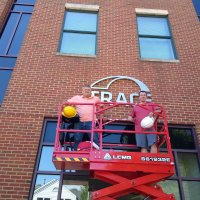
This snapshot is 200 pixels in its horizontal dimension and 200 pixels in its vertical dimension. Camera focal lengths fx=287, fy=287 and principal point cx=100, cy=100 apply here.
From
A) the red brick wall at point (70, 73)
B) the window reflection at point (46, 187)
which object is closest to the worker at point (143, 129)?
the red brick wall at point (70, 73)

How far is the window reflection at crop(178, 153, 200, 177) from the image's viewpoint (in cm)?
679

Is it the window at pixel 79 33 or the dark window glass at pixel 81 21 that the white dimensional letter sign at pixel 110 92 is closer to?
the window at pixel 79 33

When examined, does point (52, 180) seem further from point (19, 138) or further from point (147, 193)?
point (147, 193)

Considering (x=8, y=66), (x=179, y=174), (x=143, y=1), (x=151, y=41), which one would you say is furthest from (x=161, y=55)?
(x=8, y=66)

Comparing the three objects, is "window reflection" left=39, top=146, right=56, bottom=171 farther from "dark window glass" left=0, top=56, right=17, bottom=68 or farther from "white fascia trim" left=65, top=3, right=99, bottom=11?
"white fascia trim" left=65, top=3, right=99, bottom=11

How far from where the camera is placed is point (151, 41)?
969cm

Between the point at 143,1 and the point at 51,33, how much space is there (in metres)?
3.83

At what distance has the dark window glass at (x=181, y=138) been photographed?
23.5 feet

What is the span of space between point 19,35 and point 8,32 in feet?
1.48

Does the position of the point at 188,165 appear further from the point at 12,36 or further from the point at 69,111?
the point at 12,36

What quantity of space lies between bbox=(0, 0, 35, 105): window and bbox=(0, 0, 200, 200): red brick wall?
1.22 feet

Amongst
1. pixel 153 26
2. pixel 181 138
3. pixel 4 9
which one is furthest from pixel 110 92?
pixel 4 9

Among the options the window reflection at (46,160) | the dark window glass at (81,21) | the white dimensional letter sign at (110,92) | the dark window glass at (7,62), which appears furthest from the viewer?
the dark window glass at (81,21)

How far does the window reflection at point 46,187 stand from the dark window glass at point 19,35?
173 inches
